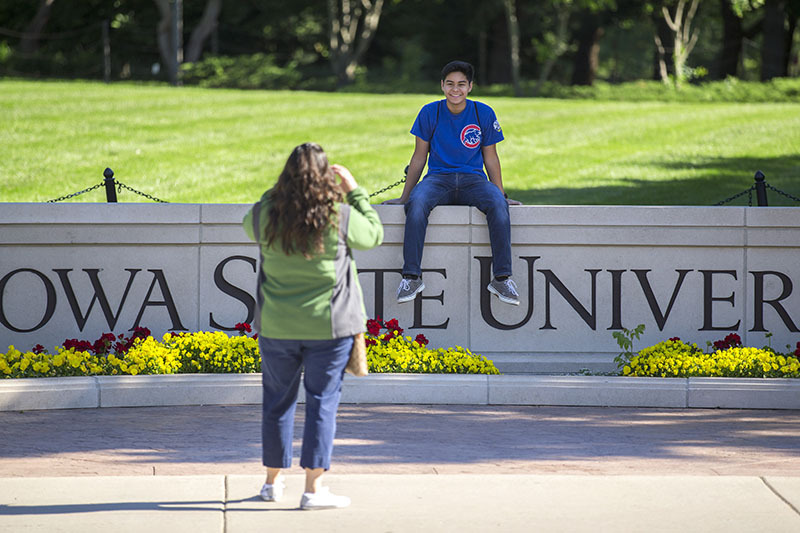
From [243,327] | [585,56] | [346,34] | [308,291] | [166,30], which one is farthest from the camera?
[585,56]

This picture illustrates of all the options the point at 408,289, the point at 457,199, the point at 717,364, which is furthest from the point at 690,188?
the point at 408,289

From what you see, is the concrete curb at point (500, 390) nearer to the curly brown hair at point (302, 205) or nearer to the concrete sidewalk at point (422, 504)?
the concrete sidewalk at point (422, 504)

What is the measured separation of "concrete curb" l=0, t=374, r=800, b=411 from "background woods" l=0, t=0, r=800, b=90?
86.6 ft

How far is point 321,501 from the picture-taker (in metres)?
4.98

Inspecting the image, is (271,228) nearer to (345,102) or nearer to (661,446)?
(661,446)

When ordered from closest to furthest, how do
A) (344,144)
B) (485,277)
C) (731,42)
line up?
(485,277), (344,144), (731,42)

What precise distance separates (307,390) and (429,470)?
1214mm

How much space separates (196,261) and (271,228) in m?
3.85

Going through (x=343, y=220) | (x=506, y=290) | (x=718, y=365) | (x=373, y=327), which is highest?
(x=343, y=220)

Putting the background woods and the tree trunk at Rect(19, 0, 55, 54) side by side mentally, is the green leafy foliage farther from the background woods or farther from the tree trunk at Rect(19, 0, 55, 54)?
the tree trunk at Rect(19, 0, 55, 54)

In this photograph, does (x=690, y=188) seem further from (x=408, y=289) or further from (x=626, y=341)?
(x=408, y=289)

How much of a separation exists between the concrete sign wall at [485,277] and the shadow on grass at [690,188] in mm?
3882

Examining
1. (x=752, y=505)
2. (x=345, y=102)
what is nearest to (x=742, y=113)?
(x=345, y=102)

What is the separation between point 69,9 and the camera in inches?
1602
